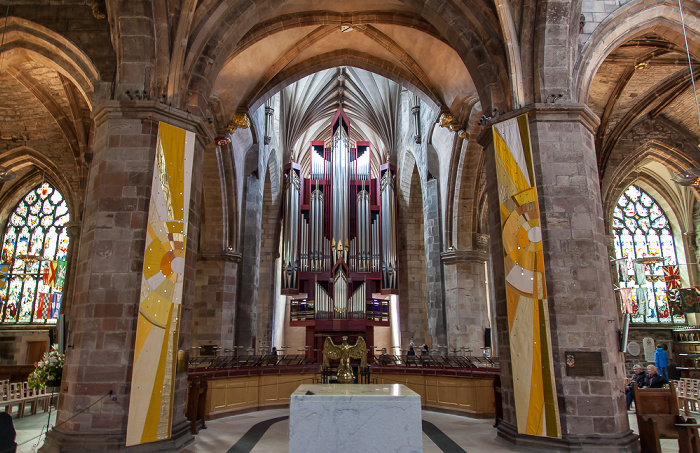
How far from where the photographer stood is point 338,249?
63.0 feet

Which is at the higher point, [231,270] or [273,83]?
[273,83]

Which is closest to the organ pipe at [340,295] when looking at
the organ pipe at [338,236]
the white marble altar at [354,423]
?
the organ pipe at [338,236]

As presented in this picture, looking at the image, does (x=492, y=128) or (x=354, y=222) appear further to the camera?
(x=354, y=222)

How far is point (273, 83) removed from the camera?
37.6ft

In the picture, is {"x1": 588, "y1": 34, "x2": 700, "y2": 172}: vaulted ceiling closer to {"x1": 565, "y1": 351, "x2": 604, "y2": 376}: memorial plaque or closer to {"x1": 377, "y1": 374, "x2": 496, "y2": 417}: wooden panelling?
{"x1": 565, "y1": 351, "x2": 604, "y2": 376}: memorial plaque

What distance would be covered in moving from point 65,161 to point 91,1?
29.8 ft

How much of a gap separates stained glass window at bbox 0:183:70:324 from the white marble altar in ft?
52.6

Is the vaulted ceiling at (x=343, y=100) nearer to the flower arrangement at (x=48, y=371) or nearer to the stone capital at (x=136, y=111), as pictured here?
the stone capital at (x=136, y=111)

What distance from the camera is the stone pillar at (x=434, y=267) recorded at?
1388 cm

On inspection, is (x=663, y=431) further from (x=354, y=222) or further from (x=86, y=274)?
(x=354, y=222)

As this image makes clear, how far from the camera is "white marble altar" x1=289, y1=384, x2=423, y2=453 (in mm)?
3146

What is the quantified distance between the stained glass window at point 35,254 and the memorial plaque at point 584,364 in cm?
1611

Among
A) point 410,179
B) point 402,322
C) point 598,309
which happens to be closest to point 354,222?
point 410,179

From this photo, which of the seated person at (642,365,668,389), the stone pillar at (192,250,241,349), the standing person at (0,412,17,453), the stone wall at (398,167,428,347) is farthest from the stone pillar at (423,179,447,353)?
the standing person at (0,412,17,453)
